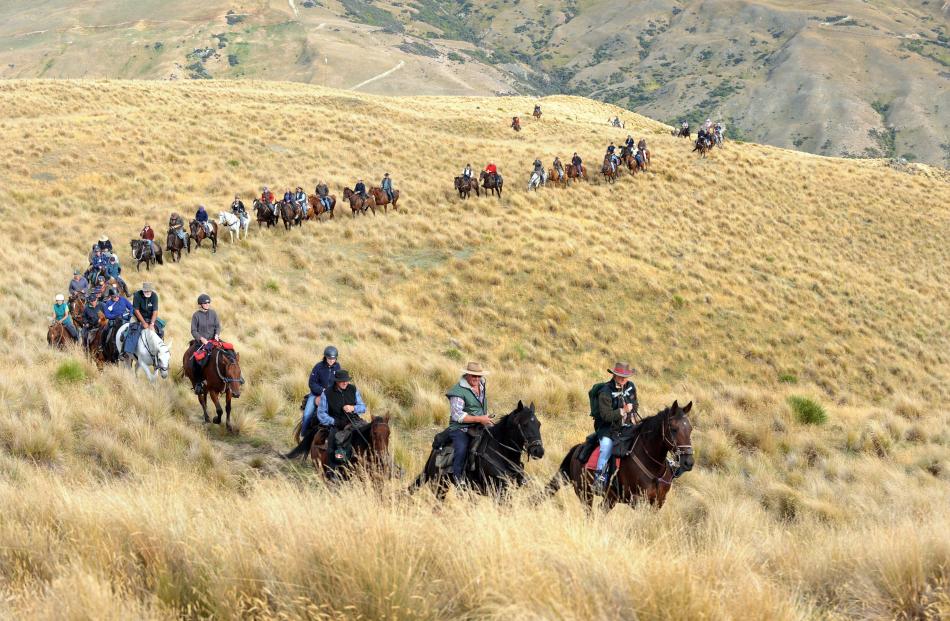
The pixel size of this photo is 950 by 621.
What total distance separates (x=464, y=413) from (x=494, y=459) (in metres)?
0.65

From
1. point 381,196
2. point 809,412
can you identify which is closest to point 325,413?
point 809,412

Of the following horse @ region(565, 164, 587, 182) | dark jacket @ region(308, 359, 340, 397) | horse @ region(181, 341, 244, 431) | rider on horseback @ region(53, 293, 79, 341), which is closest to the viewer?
dark jacket @ region(308, 359, 340, 397)

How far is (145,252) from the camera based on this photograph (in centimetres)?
2130

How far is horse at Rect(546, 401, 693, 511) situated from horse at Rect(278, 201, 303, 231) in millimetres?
21656

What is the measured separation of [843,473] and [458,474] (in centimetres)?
715

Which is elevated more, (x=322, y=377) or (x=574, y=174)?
(x=574, y=174)

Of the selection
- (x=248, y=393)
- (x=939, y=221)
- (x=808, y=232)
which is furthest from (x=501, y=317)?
(x=939, y=221)

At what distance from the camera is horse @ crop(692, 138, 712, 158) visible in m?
43.1

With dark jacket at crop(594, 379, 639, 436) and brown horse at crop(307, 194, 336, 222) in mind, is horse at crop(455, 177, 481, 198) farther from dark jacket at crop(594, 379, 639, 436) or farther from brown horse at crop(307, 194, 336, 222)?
dark jacket at crop(594, 379, 639, 436)

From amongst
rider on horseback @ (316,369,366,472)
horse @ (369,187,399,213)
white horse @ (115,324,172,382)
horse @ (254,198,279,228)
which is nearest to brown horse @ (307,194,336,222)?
horse @ (254,198,279,228)

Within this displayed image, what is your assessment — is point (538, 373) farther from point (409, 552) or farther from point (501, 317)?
point (409, 552)

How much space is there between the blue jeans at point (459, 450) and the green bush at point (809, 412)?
955 centimetres

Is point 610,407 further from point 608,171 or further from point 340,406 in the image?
point 608,171

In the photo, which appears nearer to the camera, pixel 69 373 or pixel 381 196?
pixel 69 373
